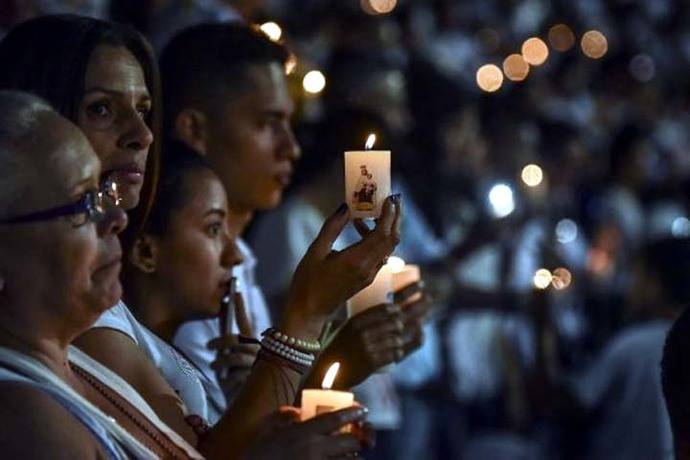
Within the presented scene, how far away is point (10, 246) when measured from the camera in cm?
295

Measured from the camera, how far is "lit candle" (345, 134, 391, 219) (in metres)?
3.67

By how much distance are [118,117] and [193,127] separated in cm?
149

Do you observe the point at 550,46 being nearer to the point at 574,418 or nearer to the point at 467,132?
the point at 467,132

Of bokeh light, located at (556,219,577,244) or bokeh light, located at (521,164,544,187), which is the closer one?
bokeh light, located at (521,164,544,187)

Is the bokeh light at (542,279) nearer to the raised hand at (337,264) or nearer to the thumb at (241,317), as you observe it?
the thumb at (241,317)

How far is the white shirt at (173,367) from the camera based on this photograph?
4.09 metres

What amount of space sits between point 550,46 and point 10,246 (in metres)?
13.1

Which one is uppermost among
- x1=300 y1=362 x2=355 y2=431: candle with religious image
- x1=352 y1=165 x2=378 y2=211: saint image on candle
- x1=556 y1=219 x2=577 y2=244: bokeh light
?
x1=352 y1=165 x2=378 y2=211: saint image on candle

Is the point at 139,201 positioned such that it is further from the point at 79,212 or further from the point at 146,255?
the point at 79,212

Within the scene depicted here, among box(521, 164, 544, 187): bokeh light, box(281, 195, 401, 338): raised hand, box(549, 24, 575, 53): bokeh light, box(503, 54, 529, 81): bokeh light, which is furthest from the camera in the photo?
box(549, 24, 575, 53): bokeh light

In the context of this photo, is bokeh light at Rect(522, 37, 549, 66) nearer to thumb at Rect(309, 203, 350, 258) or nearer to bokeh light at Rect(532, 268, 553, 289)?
bokeh light at Rect(532, 268, 553, 289)

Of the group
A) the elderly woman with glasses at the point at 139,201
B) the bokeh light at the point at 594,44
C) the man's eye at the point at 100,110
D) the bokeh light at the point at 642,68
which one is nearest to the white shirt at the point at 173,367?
the elderly woman with glasses at the point at 139,201

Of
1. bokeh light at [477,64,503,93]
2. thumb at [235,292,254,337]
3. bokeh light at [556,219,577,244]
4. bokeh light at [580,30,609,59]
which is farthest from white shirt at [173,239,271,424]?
bokeh light at [580,30,609,59]

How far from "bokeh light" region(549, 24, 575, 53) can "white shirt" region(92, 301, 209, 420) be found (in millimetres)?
11880
